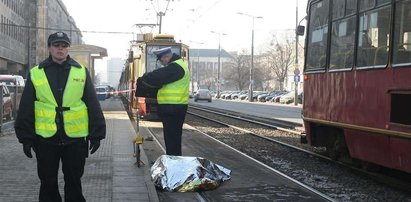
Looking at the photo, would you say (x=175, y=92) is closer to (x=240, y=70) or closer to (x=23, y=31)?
(x=23, y=31)

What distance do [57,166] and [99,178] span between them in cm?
326

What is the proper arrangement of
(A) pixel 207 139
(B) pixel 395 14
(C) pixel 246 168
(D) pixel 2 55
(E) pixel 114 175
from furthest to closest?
1. (D) pixel 2 55
2. (A) pixel 207 139
3. (C) pixel 246 168
4. (E) pixel 114 175
5. (B) pixel 395 14

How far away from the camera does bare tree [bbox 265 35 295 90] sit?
334ft

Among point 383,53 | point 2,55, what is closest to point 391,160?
point 383,53

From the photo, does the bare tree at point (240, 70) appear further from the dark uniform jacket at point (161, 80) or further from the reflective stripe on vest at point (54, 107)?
the reflective stripe on vest at point (54, 107)

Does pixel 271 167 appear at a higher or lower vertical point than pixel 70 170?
lower

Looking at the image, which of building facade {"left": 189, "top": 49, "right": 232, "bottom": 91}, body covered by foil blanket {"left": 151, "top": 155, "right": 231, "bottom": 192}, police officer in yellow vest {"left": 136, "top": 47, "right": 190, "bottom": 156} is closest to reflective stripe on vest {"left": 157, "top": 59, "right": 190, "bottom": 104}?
police officer in yellow vest {"left": 136, "top": 47, "right": 190, "bottom": 156}

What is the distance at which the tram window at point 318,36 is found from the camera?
1027 centimetres

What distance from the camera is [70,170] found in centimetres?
501

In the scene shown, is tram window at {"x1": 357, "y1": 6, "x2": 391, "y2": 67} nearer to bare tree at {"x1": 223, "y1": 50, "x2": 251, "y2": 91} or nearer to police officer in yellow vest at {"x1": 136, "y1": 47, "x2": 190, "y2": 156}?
police officer in yellow vest at {"x1": 136, "y1": 47, "x2": 190, "y2": 156}

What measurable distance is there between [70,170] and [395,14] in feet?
15.8

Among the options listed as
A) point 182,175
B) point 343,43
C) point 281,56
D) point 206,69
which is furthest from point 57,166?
point 206,69

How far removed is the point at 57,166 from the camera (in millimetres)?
5008

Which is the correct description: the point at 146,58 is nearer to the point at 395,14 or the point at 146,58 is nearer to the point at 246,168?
the point at 246,168
